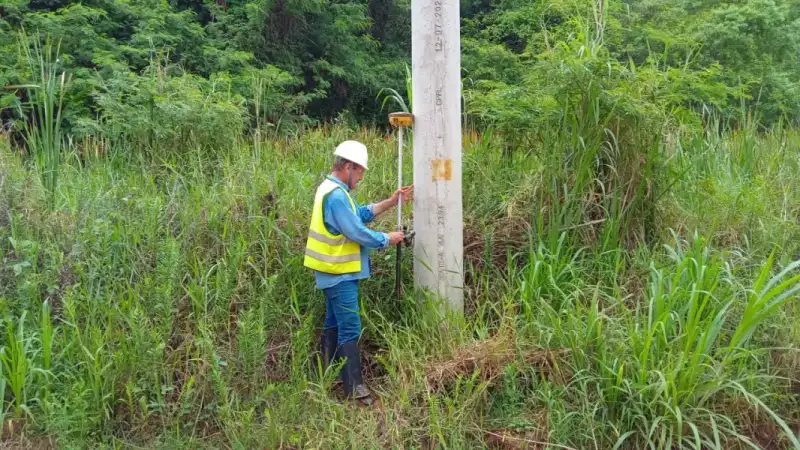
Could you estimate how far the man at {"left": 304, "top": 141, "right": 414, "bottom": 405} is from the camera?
398 centimetres

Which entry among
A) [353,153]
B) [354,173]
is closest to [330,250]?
[354,173]

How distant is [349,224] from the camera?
3.95m

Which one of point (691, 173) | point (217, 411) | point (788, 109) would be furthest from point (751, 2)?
point (217, 411)

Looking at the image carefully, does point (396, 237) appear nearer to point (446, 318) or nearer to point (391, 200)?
point (391, 200)

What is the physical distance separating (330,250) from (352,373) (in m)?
0.76

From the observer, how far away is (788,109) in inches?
512

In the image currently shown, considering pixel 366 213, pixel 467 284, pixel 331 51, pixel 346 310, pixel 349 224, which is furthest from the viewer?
pixel 331 51

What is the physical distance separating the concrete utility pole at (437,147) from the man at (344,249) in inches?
10.2

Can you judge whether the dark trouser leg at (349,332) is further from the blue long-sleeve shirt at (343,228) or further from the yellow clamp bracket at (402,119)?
the yellow clamp bracket at (402,119)

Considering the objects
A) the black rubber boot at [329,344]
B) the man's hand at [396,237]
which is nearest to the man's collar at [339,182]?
the man's hand at [396,237]

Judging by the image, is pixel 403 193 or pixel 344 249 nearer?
pixel 344 249

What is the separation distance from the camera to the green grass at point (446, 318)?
3.54 metres

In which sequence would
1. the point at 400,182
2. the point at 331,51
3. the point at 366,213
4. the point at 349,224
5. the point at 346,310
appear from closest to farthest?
the point at 349,224, the point at 346,310, the point at 400,182, the point at 366,213, the point at 331,51

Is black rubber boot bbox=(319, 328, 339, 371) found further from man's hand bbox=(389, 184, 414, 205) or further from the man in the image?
man's hand bbox=(389, 184, 414, 205)
